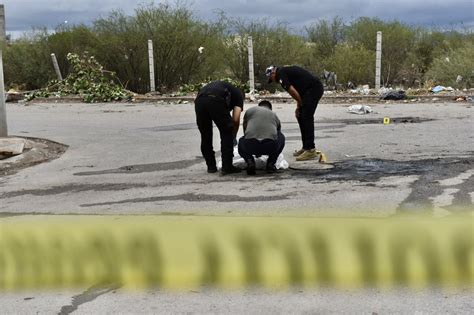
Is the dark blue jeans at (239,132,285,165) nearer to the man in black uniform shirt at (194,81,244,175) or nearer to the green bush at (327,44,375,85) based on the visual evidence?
the man in black uniform shirt at (194,81,244,175)

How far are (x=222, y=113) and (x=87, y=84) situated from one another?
652 inches

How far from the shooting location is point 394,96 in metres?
18.9

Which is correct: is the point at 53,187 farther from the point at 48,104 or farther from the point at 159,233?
the point at 48,104

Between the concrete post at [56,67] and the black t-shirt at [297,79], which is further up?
the concrete post at [56,67]

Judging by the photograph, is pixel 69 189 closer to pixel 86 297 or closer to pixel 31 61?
pixel 86 297

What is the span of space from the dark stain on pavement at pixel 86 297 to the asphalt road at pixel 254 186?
0.01 metres

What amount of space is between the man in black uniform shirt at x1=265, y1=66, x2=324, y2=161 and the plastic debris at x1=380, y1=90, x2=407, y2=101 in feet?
A: 33.7

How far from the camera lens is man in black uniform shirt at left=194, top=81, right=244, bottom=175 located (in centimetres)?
845

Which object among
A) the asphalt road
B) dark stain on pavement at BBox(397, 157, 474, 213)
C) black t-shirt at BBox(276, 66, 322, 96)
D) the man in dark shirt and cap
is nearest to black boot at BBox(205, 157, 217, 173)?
the asphalt road

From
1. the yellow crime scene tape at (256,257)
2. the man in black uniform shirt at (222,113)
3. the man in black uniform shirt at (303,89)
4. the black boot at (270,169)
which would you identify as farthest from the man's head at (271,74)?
the yellow crime scene tape at (256,257)

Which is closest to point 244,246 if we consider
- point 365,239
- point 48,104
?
point 365,239

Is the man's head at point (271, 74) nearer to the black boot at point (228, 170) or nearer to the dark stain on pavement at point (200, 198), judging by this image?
the black boot at point (228, 170)

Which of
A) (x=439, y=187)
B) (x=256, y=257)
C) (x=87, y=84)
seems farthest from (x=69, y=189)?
(x=87, y=84)

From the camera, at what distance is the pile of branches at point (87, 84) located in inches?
893
